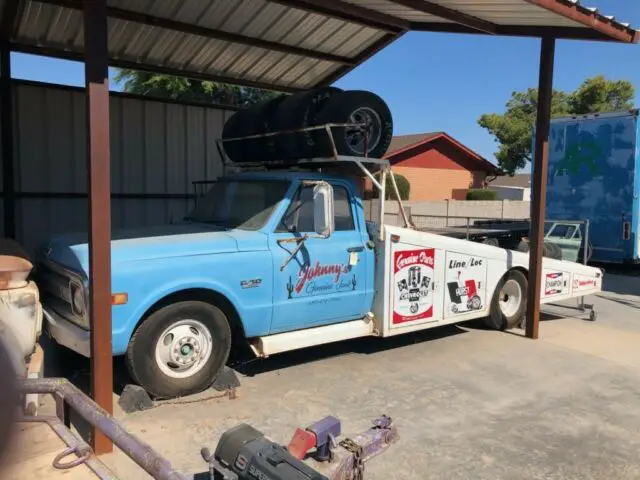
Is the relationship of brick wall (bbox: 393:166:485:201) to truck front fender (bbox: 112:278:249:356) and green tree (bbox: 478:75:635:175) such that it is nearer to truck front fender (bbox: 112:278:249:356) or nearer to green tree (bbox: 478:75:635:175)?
green tree (bbox: 478:75:635:175)

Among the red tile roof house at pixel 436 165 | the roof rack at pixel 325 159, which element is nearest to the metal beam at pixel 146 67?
the roof rack at pixel 325 159

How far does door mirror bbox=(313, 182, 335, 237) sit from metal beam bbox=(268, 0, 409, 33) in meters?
1.83


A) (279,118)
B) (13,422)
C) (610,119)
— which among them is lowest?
(13,422)

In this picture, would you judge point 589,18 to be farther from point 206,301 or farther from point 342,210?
point 206,301

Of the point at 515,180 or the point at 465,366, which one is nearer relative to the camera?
the point at 465,366

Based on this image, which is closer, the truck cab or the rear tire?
the truck cab

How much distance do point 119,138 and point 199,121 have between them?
1.45 meters

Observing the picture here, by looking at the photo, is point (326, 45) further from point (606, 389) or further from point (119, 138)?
point (606, 389)

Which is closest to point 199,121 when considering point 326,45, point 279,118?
point 326,45

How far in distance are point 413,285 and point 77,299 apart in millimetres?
3387

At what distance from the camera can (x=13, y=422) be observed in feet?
3.01

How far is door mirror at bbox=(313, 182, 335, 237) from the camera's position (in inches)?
213

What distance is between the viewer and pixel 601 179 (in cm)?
1286

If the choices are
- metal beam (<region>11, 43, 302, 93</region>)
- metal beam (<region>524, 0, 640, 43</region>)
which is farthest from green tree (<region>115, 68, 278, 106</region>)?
metal beam (<region>524, 0, 640, 43</region>)
